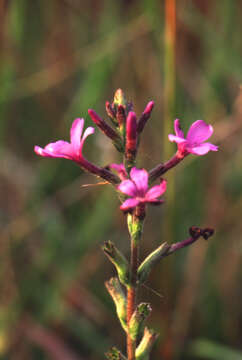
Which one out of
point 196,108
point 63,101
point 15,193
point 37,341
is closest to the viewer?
point 37,341

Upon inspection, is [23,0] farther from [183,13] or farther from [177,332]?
[177,332]

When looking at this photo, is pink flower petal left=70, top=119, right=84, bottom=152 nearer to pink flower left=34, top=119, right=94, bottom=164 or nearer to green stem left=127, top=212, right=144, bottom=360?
pink flower left=34, top=119, right=94, bottom=164

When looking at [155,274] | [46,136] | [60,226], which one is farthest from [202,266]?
[46,136]

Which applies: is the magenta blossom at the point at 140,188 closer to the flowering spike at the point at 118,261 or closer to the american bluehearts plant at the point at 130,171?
the american bluehearts plant at the point at 130,171

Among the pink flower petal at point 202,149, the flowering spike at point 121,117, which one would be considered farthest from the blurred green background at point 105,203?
the pink flower petal at point 202,149

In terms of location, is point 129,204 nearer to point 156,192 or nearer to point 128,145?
point 156,192
